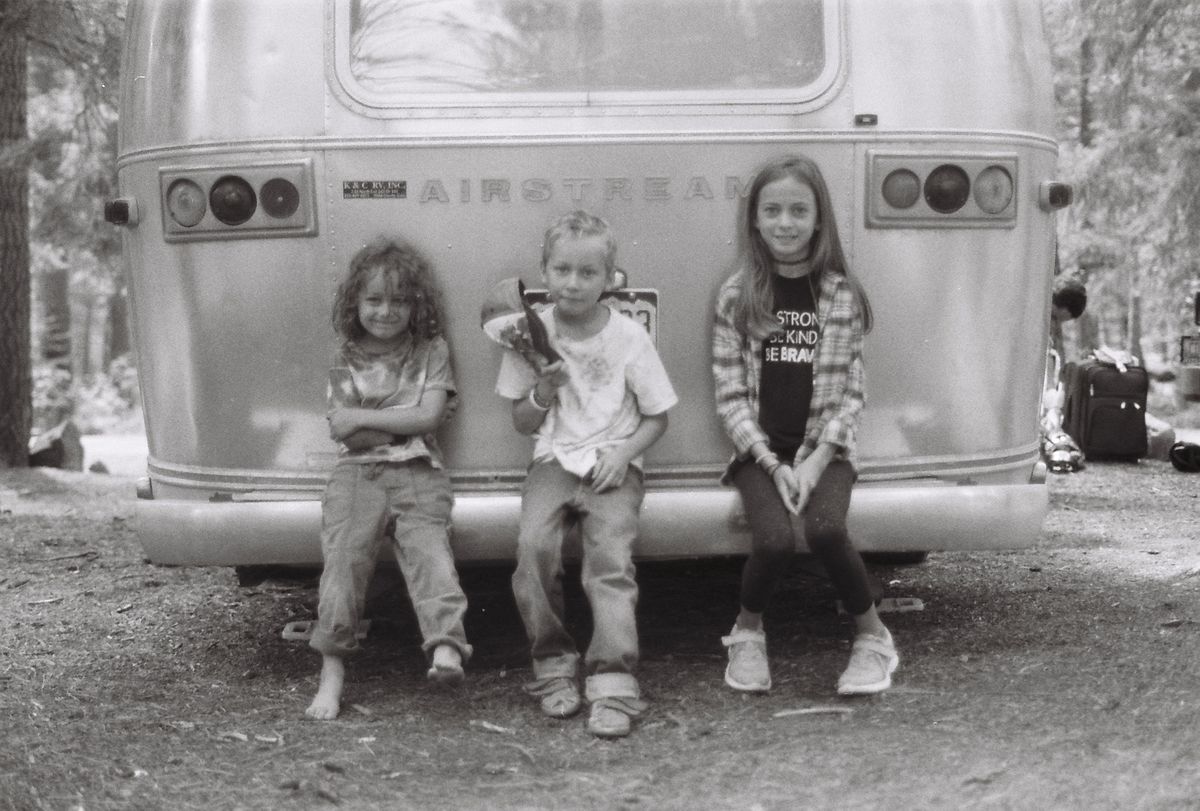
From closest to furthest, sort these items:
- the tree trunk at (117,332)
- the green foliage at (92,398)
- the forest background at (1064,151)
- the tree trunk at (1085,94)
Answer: the forest background at (1064,151) → the tree trunk at (1085,94) → the green foliage at (92,398) → the tree trunk at (117,332)

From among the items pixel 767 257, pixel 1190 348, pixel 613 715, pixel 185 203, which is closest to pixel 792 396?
pixel 767 257

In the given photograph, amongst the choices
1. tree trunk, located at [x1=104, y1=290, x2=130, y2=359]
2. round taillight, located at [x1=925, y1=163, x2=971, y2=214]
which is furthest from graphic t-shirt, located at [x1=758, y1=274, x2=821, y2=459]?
tree trunk, located at [x1=104, y1=290, x2=130, y2=359]

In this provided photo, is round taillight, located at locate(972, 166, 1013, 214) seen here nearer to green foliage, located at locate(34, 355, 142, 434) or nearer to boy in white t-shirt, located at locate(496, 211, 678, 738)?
boy in white t-shirt, located at locate(496, 211, 678, 738)

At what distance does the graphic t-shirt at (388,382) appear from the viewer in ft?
12.6

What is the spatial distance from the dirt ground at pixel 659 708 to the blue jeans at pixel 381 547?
0.26 metres

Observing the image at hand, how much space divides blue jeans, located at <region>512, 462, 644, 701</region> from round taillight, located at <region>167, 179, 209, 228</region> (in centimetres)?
114

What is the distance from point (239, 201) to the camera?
3.85 m

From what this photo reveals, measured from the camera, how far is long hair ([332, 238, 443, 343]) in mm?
3740

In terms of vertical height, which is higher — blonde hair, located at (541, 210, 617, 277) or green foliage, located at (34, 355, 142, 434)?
blonde hair, located at (541, 210, 617, 277)

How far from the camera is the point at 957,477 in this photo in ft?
13.1

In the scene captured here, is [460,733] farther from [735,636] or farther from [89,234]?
[89,234]

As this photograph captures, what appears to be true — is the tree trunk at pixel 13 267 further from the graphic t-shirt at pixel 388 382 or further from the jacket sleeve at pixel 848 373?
the jacket sleeve at pixel 848 373

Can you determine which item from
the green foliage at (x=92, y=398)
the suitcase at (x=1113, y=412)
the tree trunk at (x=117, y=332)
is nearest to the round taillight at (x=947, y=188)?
the suitcase at (x=1113, y=412)

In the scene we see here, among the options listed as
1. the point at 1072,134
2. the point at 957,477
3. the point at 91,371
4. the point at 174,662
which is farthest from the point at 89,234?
the point at 91,371
